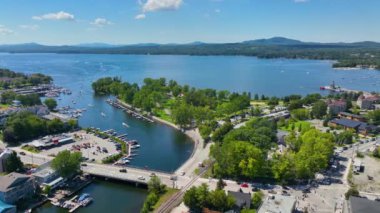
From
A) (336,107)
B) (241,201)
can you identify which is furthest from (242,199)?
(336,107)

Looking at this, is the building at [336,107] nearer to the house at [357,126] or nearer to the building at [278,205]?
the house at [357,126]

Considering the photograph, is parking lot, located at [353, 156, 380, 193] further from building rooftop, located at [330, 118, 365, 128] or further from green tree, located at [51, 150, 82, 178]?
green tree, located at [51, 150, 82, 178]

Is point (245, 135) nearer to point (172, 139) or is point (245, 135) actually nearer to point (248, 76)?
point (172, 139)

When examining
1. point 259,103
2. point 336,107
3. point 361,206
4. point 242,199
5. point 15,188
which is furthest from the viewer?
point 259,103

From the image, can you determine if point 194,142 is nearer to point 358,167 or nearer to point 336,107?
point 358,167

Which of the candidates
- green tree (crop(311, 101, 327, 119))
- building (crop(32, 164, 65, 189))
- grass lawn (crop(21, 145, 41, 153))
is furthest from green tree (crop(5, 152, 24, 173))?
green tree (crop(311, 101, 327, 119))

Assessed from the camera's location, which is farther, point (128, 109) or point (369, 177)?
point (128, 109)
